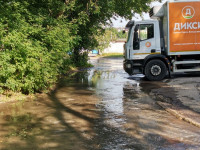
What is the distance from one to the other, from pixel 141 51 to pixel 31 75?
22.0 feet

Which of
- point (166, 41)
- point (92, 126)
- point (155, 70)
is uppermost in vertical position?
point (166, 41)

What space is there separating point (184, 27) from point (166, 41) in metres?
1.06

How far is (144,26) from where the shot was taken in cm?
1448

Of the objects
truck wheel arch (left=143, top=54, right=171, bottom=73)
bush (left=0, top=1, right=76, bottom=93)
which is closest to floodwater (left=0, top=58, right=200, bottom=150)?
bush (left=0, top=1, right=76, bottom=93)

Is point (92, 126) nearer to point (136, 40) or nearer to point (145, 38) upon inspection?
point (136, 40)

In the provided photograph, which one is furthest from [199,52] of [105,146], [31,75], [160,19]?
[105,146]

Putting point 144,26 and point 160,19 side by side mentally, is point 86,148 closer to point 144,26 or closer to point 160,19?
point 144,26

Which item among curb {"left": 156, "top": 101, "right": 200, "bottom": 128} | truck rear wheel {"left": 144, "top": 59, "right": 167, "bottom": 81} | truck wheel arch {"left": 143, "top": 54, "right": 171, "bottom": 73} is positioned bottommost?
curb {"left": 156, "top": 101, "right": 200, "bottom": 128}

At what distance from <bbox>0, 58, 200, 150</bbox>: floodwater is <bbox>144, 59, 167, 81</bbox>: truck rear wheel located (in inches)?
201

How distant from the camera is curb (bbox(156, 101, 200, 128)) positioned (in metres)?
6.65

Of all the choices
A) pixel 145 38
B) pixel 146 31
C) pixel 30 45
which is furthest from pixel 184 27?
pixel 30 45

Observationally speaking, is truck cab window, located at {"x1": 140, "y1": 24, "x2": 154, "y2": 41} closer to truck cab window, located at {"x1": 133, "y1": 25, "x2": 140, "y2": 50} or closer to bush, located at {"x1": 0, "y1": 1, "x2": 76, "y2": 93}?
truck cab window, located at {"x1": 133, "y1": 25, "x2": 140, "y2": 50}

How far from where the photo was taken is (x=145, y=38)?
14.5m

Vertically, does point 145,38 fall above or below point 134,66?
above
